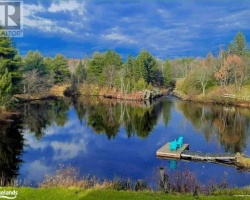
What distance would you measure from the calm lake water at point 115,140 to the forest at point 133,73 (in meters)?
19.6

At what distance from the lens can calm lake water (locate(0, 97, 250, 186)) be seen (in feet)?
80.2

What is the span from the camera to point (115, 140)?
35125 mm

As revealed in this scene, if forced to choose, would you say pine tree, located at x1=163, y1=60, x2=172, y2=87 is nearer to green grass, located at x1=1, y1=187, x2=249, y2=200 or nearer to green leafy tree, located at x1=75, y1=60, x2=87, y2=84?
green leafy tree, located at x1=75, y1=60, x2=87, y2=84

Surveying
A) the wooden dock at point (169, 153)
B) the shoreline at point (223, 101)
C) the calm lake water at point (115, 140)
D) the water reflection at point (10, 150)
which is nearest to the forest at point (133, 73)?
the shoreline at point (223, 101)

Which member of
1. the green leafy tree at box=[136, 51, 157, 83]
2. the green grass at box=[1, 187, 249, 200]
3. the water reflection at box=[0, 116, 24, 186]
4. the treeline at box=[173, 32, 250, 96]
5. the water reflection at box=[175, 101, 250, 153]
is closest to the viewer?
the green grass at box=[1, 187, 249, 200]

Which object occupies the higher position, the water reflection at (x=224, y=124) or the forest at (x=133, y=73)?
the forest at (x=133, y=73)

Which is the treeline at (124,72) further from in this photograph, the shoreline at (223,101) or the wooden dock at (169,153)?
the wooden dock at (169,153)

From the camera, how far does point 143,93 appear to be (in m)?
81.1

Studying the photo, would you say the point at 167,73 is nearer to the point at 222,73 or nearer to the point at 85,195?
the point at 222,73

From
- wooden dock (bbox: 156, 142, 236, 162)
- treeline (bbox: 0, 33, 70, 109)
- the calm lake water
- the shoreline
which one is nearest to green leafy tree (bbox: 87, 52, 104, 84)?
treeline (bbox: 0, 33, 70, 109)

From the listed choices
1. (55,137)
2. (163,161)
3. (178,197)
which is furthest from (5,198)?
(55,137)

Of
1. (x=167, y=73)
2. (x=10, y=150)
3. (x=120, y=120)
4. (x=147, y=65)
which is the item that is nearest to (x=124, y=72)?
(x=147, y=65)

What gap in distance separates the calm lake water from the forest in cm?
1963

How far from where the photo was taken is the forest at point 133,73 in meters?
74.9
